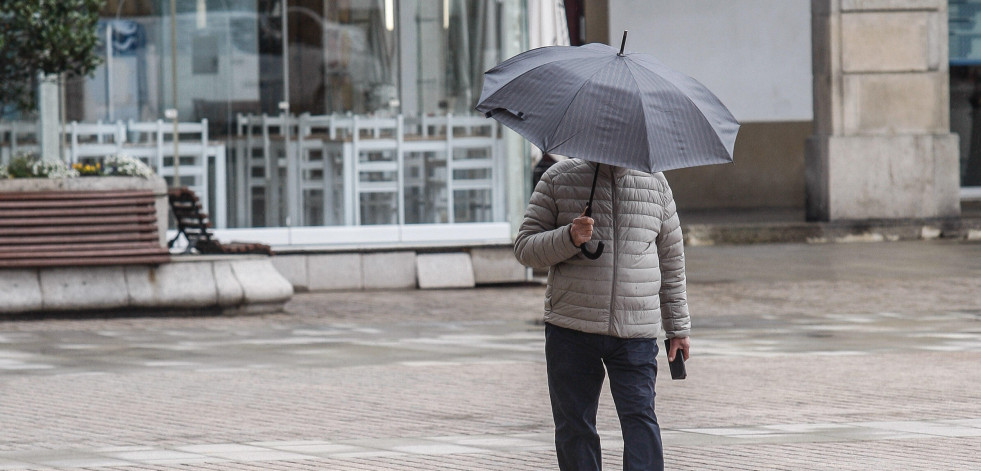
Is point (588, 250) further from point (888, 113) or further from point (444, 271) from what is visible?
point (888, 113)

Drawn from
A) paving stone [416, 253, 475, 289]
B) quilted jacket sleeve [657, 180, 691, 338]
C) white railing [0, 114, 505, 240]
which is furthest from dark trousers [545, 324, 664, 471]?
white railing [0, 114, 505, 240]

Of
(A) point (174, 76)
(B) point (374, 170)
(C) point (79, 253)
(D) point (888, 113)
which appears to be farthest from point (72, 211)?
(D) point (888, 113)

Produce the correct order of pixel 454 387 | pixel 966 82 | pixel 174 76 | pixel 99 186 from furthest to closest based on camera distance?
pixel 966 82 → pixel 174 76 → pixel 99 186 → pixel 454 387

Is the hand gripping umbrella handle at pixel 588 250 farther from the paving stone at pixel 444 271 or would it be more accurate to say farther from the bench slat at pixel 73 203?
the paving stone at pixel 444 271

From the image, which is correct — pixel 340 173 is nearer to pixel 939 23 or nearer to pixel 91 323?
pixel 91 323

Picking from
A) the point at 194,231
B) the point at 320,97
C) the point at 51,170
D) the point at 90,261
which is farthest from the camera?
the point at 320,97

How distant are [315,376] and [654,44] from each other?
611 inches

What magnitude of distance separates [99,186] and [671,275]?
8.81 meters

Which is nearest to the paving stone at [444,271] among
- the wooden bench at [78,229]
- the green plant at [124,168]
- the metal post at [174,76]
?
the metal post at [174,76]

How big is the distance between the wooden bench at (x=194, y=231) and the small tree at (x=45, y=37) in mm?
1472

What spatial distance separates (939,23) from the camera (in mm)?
20047

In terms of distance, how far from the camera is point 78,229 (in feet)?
42.1

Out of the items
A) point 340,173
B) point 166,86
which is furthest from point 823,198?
point 166,86

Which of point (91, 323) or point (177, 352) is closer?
point (177, 352)
